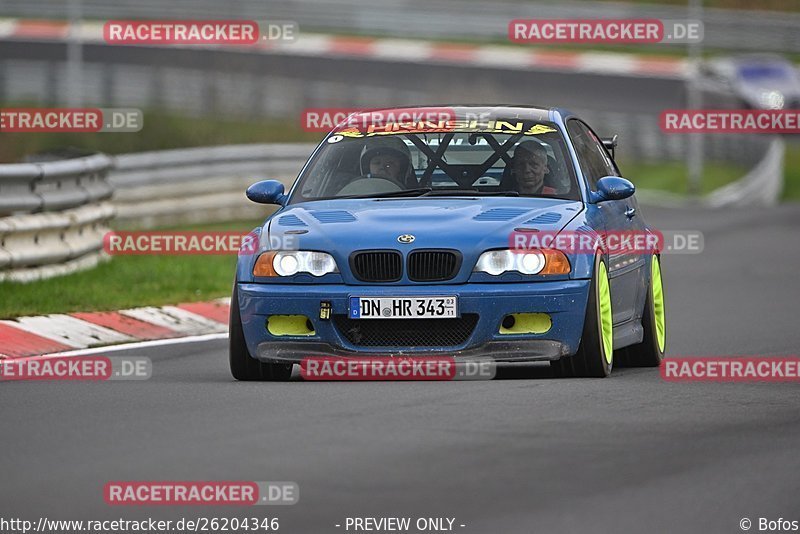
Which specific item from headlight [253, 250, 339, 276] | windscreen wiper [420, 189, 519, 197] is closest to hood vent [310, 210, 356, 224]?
headlight [253, 250, 339, 276]

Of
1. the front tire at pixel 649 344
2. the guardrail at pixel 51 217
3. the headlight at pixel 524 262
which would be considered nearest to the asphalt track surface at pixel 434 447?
the front tire at pixel 649 344

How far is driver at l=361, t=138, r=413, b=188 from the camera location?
35.8 ft

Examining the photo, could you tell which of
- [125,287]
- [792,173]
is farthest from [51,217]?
[792,173]

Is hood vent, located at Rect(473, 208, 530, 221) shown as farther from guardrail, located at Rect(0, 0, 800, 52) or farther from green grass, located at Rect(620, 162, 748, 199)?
guardrail, located at Rect(0, 0, 800, 52)

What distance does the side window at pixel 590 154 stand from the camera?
11.2 meters

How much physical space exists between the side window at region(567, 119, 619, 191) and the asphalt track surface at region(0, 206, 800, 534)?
3.79 ft

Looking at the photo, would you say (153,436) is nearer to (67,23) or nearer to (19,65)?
(19,65)

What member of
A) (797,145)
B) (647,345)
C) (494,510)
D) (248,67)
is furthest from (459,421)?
(248,67)

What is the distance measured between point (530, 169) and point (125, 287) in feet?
18.1

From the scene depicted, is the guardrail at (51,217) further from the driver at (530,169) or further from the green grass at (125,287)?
the driver at (530,169)

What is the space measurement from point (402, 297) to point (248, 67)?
4655 centimetres

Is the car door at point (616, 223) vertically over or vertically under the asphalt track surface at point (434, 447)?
over

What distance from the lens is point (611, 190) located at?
10664 millimetres

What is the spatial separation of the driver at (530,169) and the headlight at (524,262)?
0.97m
